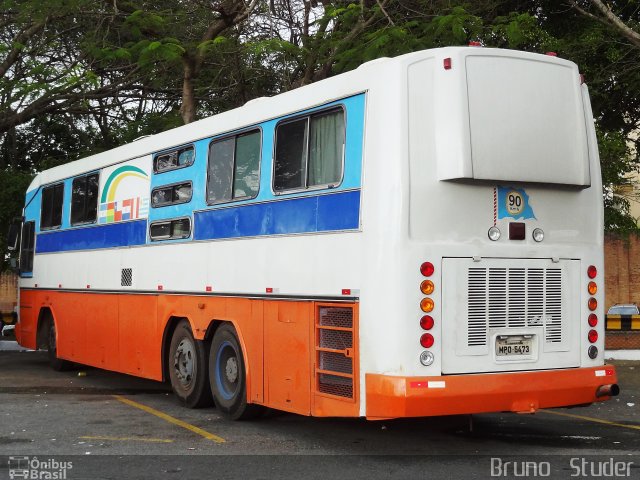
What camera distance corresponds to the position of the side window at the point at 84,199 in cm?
1493

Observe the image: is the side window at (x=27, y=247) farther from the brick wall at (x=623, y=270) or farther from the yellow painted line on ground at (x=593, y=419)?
the brick wall at (x=623, y=270)

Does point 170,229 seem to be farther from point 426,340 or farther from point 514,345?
point 514,345

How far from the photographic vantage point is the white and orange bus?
8.51 metres

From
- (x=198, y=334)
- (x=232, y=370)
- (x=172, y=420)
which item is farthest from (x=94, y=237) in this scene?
(x=232, y=370)

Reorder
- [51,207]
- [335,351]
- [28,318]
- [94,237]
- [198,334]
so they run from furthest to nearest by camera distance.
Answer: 1. [28,318]
2. [51,207]
3. [94,237]
4. [198,334]
5. [335,351]

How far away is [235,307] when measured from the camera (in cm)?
1080

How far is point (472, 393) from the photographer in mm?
8438

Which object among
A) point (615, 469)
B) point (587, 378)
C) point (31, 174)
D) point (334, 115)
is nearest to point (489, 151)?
point (334, 115)

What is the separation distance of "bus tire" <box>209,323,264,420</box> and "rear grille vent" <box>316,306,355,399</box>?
1685mm

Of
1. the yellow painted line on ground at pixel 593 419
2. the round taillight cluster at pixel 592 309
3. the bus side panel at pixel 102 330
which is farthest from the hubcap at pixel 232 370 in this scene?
the yellow painted line on ground at pixel 593 419

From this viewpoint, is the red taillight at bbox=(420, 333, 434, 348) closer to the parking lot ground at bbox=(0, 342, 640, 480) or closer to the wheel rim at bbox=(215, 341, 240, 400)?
the parking lot ground at bbox=(0, 342, 640, 480)

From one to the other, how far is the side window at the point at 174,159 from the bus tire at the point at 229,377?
7.41 ft

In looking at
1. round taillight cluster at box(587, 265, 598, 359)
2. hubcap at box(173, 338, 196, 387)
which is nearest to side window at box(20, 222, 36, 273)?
hubcap at box(173, 338, 196, 387)

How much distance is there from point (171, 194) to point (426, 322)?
511 centimetres
